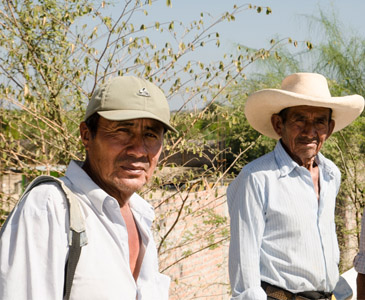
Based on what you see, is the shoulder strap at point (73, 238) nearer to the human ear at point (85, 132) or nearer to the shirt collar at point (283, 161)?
the human ear at point (85, 132)

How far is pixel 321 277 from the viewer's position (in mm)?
3006

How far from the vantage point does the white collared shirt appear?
1470 mm

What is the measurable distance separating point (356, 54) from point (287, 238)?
10.0 m

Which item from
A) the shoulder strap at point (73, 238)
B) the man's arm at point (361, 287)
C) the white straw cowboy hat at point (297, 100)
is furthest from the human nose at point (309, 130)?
the shoulder strap at point (73, 238)

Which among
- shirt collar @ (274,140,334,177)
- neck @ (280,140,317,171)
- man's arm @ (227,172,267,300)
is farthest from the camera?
neck @ (280,140,317,171)

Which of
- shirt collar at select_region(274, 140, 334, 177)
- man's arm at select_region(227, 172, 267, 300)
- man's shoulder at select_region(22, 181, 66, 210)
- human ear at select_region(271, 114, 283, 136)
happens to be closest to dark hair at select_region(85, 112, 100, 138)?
man's shoulder at select_region(22, 181, 66, 210)

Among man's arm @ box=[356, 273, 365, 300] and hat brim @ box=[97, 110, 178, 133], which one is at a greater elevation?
hat brim @ box=[97, 110, 178, 133]

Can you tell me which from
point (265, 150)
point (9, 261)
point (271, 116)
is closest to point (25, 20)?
point (271, 116)

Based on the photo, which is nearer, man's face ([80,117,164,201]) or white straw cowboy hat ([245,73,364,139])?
man's face ([80,117,164,201])

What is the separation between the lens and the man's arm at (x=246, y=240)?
285 centimetres

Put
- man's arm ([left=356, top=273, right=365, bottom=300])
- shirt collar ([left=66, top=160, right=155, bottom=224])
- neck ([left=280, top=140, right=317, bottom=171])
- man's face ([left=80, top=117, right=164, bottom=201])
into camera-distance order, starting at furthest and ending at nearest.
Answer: man's arm ([left=356, top=273, right=365, bottom=300]) < neck ([left=280, top=140, right=317, bottom=171]) < man's face ([left=80, top=117, right=164, bottom=201]) < shirt collar ([left=66, top=160, right=155, bottom=224])

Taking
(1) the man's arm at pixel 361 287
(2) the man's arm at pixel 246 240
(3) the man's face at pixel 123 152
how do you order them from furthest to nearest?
(1) the man's arm at pixel 361 287, (2) the man's arm at pixel 246 240, (3) the man's face at pixel 123 152

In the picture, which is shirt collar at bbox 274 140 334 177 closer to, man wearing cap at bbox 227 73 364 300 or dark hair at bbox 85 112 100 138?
man wearing cap at bbox 227 73 364 300

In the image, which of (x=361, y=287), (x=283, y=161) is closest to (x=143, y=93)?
(x=283, y=161)
